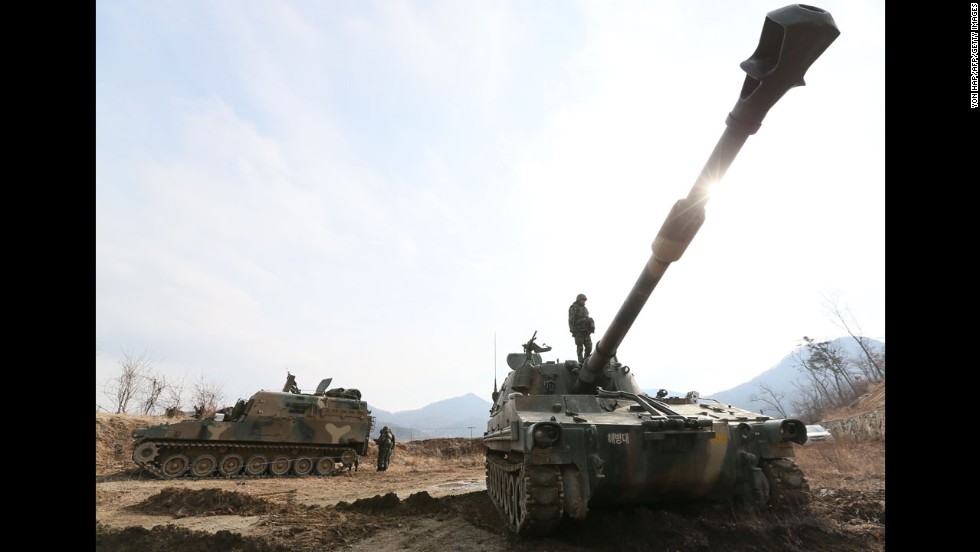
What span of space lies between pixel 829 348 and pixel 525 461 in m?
46.6

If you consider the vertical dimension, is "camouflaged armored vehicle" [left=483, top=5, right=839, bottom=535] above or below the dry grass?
above

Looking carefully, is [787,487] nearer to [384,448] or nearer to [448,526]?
[448,526]

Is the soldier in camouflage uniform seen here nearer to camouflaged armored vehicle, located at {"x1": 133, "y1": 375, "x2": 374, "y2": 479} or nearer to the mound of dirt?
the mound of dirt

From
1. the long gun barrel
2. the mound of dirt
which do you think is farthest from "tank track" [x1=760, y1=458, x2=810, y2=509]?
the mound of dirt

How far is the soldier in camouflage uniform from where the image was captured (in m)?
9.27

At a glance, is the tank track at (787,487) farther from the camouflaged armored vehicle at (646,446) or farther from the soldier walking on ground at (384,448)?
the soldier walking on ground at (384,448)

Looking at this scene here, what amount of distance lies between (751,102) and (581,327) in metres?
5.76

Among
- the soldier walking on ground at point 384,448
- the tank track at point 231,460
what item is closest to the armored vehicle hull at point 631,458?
the tank track at point 231,460

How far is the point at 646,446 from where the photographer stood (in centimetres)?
596

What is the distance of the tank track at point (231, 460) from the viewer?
52.6 feet

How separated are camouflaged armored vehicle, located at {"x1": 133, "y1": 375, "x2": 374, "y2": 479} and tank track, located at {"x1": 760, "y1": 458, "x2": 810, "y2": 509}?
16016 millimetres
